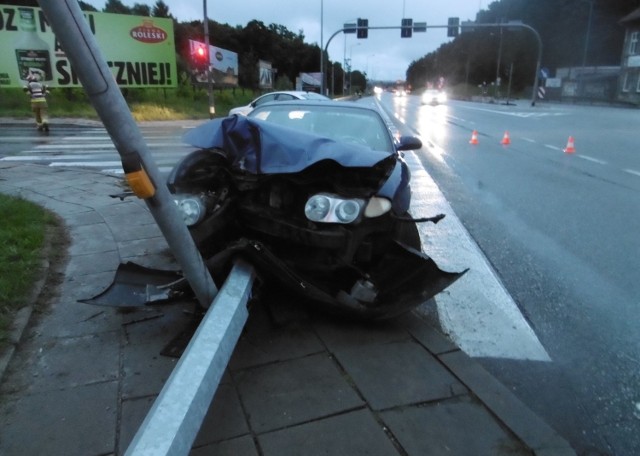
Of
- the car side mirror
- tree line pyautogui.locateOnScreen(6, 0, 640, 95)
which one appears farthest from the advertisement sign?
the car side mirror

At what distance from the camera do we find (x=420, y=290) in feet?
11.1

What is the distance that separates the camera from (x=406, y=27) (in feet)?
122

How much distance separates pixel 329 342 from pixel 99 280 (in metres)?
2.09

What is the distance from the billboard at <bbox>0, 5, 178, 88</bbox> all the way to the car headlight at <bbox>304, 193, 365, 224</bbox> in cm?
2333

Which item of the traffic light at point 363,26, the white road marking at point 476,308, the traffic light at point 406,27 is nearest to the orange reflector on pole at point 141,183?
the white road marking at point 476,308

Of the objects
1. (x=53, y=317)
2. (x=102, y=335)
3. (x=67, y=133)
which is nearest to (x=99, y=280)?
(x=53, y=317)

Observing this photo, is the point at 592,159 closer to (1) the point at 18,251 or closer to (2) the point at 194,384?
(1) the point at 18,251

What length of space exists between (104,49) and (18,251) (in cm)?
2446

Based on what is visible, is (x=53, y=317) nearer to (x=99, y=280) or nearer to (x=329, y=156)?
(x=99, y=280)

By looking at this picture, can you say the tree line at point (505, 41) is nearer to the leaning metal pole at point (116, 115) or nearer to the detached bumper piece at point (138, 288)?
the detached bumper piece at point (138, 288)

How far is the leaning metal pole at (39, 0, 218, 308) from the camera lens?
5.80 feet

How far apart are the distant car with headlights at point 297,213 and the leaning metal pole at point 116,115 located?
1.91 feet

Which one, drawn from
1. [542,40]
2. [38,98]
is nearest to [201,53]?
[38,98]

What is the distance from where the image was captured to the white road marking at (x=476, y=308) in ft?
10.9
